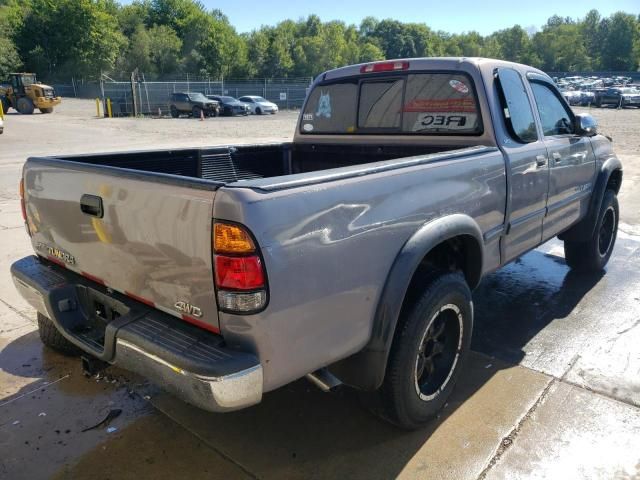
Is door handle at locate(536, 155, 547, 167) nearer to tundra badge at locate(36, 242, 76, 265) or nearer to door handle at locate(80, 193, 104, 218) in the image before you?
door handle at locate(80, 193, 104, 218)

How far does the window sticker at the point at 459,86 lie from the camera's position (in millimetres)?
3586

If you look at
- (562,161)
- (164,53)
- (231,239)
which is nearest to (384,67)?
(562,161)

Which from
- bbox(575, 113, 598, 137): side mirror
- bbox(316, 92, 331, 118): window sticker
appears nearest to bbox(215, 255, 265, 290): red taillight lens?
bbox(316, 92, 331, 118): window sticker

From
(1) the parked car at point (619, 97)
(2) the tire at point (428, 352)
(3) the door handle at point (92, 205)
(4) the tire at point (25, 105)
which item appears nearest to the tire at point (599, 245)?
(2) the tire at point (428, 352)

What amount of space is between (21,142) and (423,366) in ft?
61.8

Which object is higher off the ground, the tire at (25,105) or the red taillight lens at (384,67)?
the red taillight lens at (384,67)

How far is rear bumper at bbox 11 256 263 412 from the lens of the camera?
1926mm

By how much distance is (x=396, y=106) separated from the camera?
155 inches

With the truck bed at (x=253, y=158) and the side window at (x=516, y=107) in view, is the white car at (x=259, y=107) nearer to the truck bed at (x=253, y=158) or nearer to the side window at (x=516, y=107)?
the truck bed at (x=253, y=158)

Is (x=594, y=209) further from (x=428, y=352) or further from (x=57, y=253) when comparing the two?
(x=57, y=253)

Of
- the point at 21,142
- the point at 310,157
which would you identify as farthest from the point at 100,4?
the point at 310,157

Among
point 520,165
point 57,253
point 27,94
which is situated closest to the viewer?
point 57,253

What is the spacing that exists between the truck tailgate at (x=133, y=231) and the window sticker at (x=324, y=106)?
228 centimetres

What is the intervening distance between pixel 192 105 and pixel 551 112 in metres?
32.0
